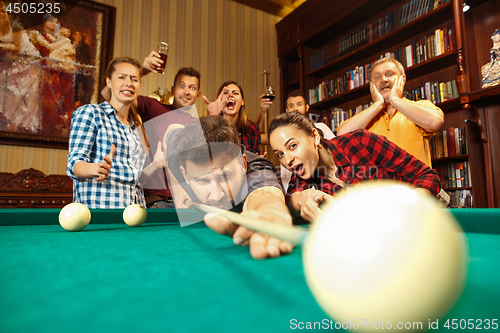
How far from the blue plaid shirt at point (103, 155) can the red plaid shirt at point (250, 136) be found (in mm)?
1022

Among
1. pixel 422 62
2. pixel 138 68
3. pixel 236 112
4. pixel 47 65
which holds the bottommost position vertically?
pixel 236 112

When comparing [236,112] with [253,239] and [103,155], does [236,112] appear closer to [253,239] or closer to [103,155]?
[103,155]

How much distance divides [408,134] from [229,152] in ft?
5.52

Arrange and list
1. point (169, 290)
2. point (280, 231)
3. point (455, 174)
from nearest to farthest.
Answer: point (169, 290) → point (280, 231) → point (455, 174)

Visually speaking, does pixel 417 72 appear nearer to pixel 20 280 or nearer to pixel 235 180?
pixel 235 180

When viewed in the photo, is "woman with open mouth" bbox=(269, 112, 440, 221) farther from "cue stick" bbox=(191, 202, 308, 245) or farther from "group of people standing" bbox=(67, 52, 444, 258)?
"cue stick" bbox=(191, 202, 308, 245)

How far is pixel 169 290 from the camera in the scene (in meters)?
0.44

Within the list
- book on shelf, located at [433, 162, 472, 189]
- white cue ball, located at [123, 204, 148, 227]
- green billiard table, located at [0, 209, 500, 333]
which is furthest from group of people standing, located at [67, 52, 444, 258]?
book on shelf, located at [433, 162, 472, 189]

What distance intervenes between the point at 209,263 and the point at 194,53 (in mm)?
4634

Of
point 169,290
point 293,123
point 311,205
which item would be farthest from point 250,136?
point 169,290

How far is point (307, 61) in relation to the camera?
4.80 metres

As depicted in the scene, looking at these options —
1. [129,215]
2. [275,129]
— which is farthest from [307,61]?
A: [129,215]

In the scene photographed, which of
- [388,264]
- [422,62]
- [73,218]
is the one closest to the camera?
[388,264]

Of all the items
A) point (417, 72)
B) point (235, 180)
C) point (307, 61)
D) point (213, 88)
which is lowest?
point (235, 180)
